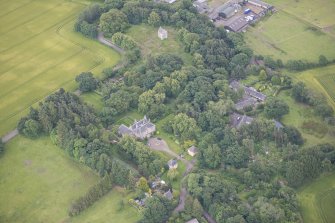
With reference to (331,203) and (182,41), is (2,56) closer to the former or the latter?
(182,41)

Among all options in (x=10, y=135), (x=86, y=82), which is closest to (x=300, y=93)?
(x=86, y=82)

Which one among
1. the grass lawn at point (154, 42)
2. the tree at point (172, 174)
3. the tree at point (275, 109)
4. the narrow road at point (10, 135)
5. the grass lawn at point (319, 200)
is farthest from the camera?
the grass lawn at point (154, 42)

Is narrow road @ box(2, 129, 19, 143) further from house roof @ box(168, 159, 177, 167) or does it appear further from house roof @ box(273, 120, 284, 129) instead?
house roof @ box(273, 120, 284, 129)

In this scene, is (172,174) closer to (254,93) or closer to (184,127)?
(184,127)

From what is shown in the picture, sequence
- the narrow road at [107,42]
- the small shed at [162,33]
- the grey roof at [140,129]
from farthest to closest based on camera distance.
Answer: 1. the small shed at [162,33]
2. the narrow road at [107,42]
3. the grey roof at [140,129]

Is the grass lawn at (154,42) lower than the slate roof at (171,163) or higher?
higher

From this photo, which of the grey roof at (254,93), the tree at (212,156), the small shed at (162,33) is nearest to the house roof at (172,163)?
the tree at (212,156)

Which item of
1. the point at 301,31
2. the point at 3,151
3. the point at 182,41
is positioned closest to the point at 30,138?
the point at 3,151

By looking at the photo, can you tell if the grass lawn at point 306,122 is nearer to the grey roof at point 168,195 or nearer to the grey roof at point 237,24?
the grey roof at point 237,24

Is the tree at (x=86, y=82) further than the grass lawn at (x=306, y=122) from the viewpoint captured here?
Yes

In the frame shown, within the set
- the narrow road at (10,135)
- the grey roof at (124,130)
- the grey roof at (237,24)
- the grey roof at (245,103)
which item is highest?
the grey roof at (237,24)
